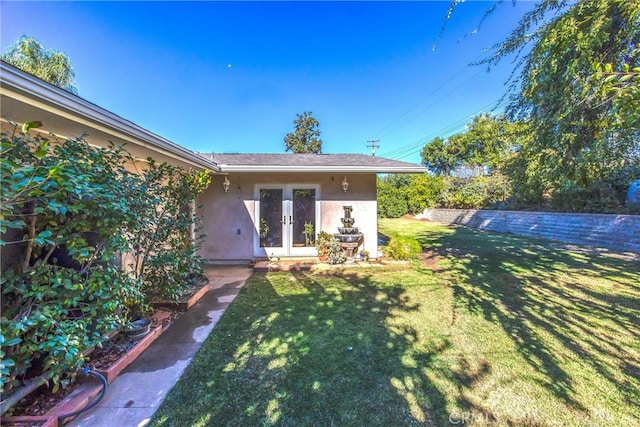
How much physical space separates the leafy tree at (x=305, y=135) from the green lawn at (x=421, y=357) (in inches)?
999

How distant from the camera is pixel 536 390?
242 cm

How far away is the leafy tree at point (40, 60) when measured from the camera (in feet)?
37.3

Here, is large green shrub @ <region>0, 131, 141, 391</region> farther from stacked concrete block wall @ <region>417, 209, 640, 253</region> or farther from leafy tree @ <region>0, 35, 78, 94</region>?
leafy tree @ <region>0, 35, 78, 94</region>

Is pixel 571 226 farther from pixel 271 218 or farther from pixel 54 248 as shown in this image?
pixel 54 248

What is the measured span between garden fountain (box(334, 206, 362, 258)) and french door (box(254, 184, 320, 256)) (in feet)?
2.49

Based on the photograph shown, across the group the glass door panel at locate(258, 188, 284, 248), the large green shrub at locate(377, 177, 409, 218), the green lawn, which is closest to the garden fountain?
the glass door panel at locate(258, 188, 284, 248)

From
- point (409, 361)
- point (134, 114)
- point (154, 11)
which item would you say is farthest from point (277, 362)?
point (134, 114)

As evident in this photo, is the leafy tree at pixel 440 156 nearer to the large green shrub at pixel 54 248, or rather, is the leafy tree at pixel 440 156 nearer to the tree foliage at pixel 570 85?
the tree foliage at pixel 570 85

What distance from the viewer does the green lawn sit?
2.19 m

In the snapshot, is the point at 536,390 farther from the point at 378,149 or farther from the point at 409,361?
the point at 378,149

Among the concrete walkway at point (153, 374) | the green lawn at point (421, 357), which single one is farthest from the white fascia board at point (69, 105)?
the green lawn at point (421, 357)

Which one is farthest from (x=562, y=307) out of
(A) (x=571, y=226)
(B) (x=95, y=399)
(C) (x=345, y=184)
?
(A) (x=571, y=226)

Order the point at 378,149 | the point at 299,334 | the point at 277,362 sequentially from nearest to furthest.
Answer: the point at 277,362 < the point at 299,334 < the point at 378,149

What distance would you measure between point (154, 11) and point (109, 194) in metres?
6.23
